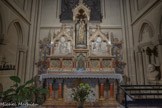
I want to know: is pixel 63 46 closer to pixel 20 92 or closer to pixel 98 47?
pixel 98 47

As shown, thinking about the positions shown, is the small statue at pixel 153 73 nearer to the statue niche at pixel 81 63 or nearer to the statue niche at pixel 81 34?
the statue niche at pixel 81 63

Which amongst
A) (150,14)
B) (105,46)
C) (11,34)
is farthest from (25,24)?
(150,14)

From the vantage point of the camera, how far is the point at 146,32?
22.5ft

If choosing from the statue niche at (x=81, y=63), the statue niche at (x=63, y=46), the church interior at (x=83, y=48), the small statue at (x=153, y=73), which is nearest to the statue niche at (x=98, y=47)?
the church interior at (x=83, y=48)

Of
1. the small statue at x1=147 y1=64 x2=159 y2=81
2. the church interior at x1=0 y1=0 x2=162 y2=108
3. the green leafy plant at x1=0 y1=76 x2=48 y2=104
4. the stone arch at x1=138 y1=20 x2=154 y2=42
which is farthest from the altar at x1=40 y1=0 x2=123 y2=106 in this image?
the green leafy plant at x1=0 y1=76 x2=48 y2=104

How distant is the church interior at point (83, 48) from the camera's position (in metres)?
6.02

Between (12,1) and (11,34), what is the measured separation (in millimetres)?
1734

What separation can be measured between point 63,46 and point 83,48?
1.33 m

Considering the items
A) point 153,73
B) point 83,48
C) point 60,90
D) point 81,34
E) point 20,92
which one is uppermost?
point 81,34

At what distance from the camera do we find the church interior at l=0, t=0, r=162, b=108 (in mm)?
6023

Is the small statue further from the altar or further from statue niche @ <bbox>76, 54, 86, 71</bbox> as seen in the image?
statue niche @ <bbox>76, 54, 86, 71</bbox>

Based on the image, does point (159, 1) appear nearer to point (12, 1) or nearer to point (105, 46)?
point (105, 46)

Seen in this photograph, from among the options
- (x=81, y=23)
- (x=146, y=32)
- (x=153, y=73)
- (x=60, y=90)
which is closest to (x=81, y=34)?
(x=81, y=23)

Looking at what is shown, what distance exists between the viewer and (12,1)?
6.23m
